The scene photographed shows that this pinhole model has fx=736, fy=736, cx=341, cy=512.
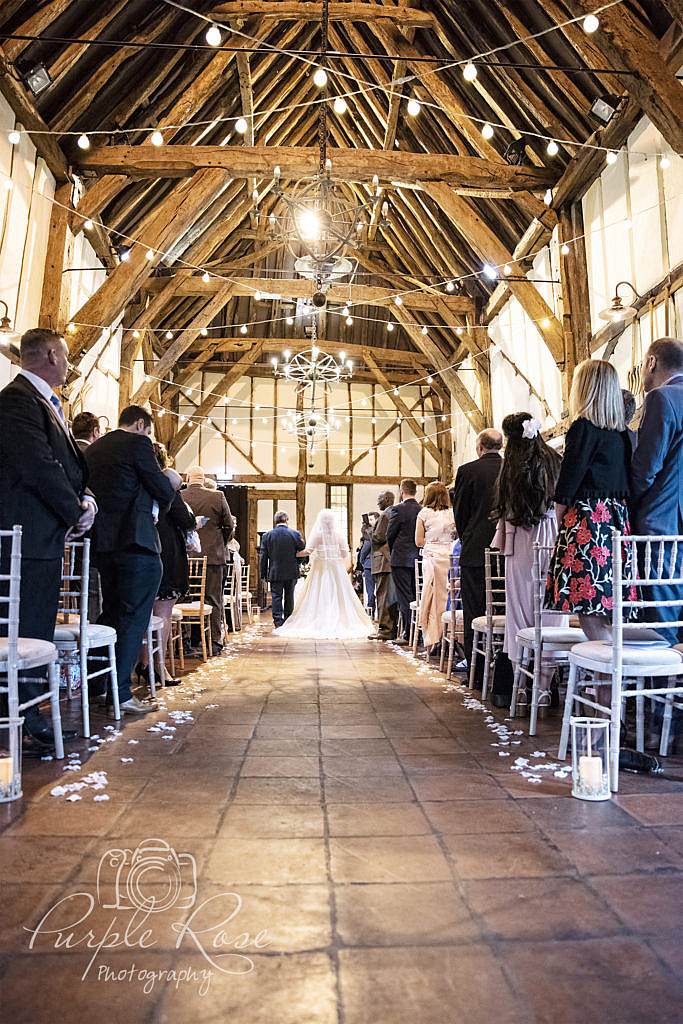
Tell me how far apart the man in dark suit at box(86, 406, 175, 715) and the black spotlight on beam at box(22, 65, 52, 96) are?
4982 mm

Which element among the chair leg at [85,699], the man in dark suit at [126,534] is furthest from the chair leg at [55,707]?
the man in dark suit at [126,534]

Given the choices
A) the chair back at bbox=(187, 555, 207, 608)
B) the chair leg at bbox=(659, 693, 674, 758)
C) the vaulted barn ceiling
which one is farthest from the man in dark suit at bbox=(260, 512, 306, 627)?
the chair leg at bbox=(659, 693, 674, 758)

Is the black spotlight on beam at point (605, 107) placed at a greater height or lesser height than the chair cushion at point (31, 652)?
greater

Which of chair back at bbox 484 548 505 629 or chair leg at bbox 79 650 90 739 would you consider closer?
chair leg at bbox 79 650 90 739

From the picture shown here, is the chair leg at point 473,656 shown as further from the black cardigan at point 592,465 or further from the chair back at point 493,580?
the black cardigan at point 592,465

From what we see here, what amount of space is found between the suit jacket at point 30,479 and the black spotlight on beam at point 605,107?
22.4 feet

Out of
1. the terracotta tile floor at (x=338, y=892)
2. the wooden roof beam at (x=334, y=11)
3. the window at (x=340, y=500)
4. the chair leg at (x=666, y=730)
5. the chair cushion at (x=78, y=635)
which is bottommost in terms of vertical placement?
the terracotta tile floor at (x=338, y=892)

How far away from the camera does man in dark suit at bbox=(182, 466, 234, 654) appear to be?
628 cm

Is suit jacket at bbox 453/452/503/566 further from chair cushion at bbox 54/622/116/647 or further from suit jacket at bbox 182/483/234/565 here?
suit jacket at bbox 182/483/234/565

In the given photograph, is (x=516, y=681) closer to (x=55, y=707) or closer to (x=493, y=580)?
(x=493, y=580)

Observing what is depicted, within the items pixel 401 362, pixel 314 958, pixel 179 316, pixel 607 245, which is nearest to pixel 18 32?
pixel 607 245

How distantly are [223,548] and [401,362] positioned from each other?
40.9 feet

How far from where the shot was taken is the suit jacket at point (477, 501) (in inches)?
178

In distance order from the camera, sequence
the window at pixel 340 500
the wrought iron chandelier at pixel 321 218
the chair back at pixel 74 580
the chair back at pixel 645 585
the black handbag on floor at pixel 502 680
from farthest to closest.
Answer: the window at pixel 340 500 < the wrought iron chandelier at pixel 321 218 < the black handbag on floor at pixel 502 680 < the chair back at pixel 74 580 < the chair back at pixel 645 585
